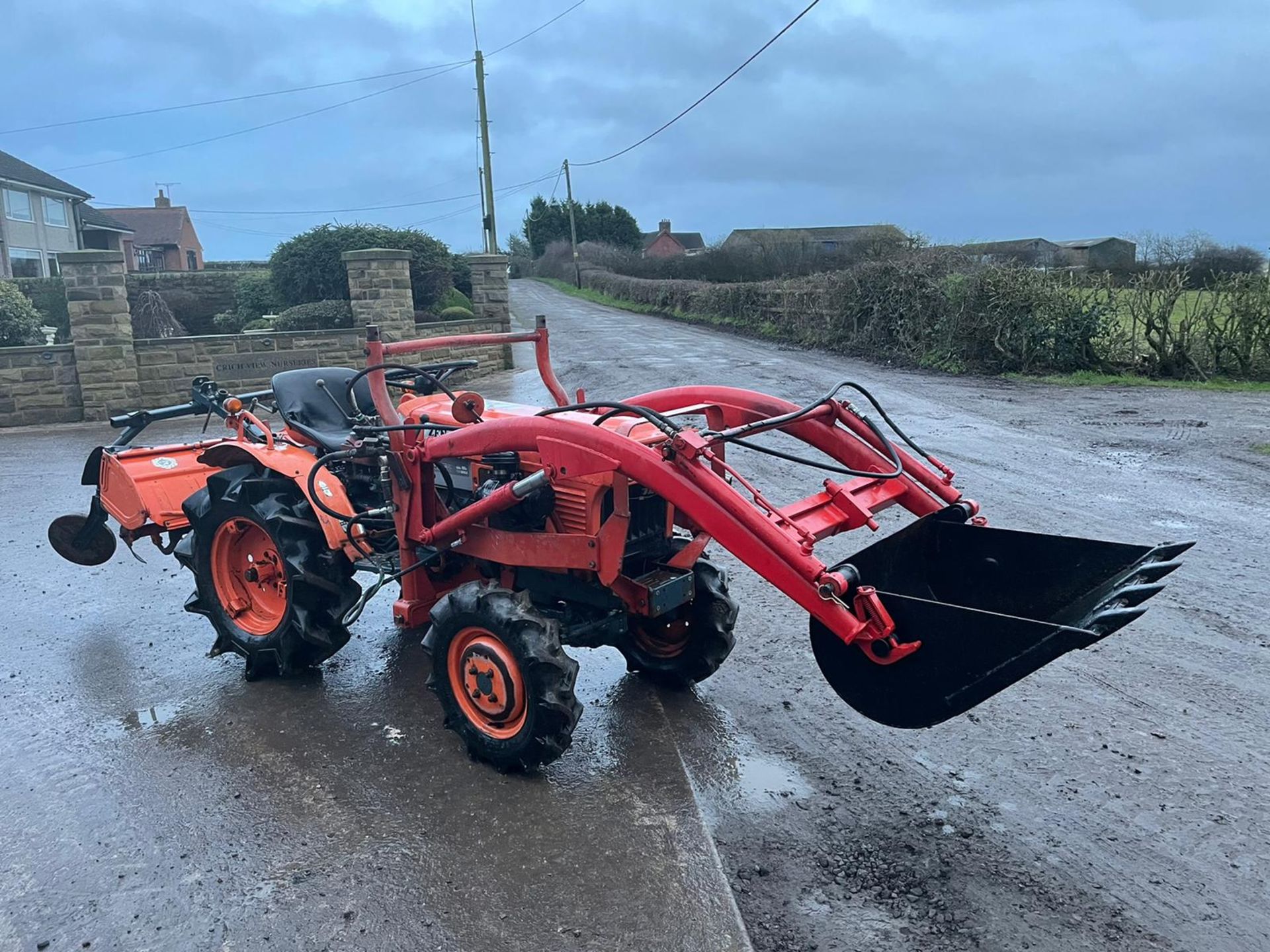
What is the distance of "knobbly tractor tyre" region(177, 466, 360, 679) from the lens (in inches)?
177

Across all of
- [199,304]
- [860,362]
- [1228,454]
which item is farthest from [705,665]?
[199,304]

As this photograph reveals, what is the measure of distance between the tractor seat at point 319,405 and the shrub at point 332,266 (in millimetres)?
12587

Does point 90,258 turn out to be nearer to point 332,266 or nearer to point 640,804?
point 332,266

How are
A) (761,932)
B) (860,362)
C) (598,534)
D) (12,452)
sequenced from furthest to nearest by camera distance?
(860,362)
(12,452)
(598,534)
(761,932)

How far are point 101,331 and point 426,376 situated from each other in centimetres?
1074

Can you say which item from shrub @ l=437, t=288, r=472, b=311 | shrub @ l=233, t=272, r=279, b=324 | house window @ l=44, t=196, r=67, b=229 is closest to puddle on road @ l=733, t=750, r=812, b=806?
shrub @ l=437, t=288, r=472, b=311

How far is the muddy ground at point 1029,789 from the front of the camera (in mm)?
2979

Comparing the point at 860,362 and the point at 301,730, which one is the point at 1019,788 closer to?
the point at 301,730

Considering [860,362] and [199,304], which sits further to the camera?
[199,304]

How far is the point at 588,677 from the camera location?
4781mm

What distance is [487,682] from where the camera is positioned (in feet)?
12.3

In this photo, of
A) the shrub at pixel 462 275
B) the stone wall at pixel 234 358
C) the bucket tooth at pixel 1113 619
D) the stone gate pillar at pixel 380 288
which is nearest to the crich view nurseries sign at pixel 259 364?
the stone wall at pixel 234 358

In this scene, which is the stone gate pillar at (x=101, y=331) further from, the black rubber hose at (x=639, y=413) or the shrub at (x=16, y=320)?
the black rubber hose at (x=639, y=413)

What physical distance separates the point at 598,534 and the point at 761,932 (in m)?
1.43
